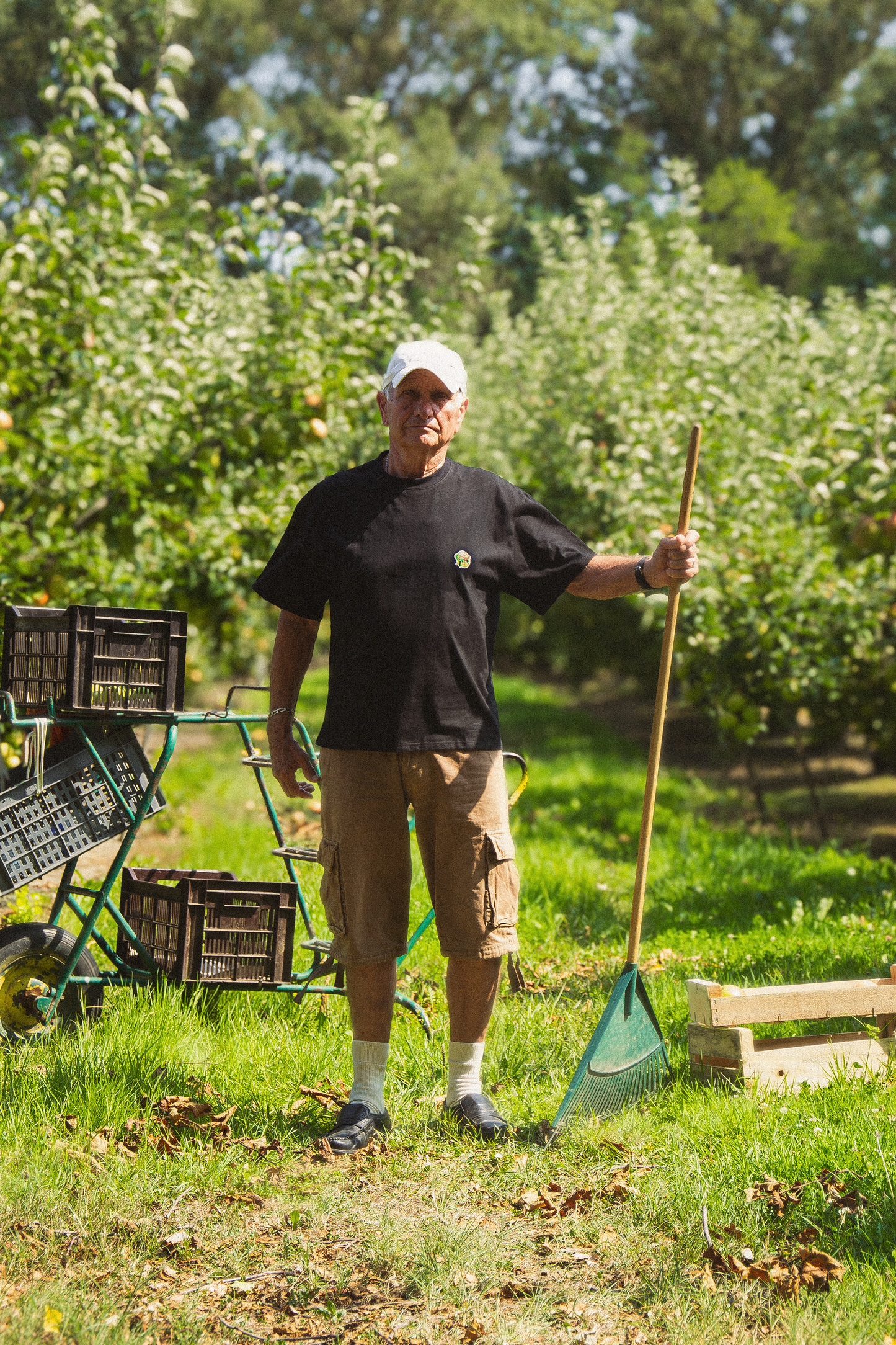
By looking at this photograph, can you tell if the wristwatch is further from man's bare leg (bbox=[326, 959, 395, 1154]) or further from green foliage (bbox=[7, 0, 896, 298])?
green foliage (bbox=[7, 0, 896, 298])

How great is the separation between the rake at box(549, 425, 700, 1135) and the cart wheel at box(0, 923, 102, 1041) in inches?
61.3

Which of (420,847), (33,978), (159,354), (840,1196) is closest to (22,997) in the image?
(33,978)

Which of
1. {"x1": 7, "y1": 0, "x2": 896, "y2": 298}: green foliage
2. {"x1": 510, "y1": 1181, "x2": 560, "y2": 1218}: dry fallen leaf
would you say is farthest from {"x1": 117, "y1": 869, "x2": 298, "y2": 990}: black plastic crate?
{"x1": 7, "y1": 0, "x2": 896, "y2": 298}: green foliage

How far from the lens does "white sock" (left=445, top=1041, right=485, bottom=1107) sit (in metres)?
3.29

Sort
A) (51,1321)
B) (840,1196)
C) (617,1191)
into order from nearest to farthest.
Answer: (51,1321) < (840,1196) < (617,1191)

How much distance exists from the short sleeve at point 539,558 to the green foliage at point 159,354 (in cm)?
298

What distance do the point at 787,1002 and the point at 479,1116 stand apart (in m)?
0.95

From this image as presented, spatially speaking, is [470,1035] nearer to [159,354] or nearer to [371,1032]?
[371,1032]

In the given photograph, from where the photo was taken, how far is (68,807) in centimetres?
379

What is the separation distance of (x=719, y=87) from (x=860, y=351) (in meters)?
27.5

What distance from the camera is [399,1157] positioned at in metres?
3.12

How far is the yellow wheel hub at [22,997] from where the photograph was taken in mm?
3705

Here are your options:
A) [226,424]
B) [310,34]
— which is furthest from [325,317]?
[310,34]

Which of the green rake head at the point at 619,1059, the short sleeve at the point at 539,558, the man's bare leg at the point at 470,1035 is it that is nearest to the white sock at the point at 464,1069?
the man's bare leg at the point at 470,1035
